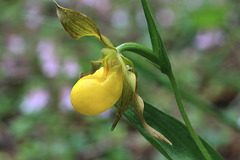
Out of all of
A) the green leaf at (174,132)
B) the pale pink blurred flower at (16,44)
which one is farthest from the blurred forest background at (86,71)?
the green leaf at (174,132)

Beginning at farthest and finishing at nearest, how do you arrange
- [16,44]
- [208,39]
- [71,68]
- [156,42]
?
[16,44] → [208,39] → [71,68] → [156,42]

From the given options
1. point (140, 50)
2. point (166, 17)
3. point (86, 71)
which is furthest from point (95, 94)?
point (166, 17)

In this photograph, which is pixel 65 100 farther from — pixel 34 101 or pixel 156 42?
pixel 156 42

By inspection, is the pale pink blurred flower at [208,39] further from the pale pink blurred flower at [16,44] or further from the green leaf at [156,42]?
the green leaf at [156,42]

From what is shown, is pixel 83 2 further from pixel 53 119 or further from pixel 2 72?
pixel 53 119

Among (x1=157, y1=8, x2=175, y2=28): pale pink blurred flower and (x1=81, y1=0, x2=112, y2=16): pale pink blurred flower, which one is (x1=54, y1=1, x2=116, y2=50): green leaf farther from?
(x1=157, y1=8, x2=175, y2=28): pale pink blurred flower

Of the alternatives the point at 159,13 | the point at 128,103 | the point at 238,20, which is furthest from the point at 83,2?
the point at 128,103
